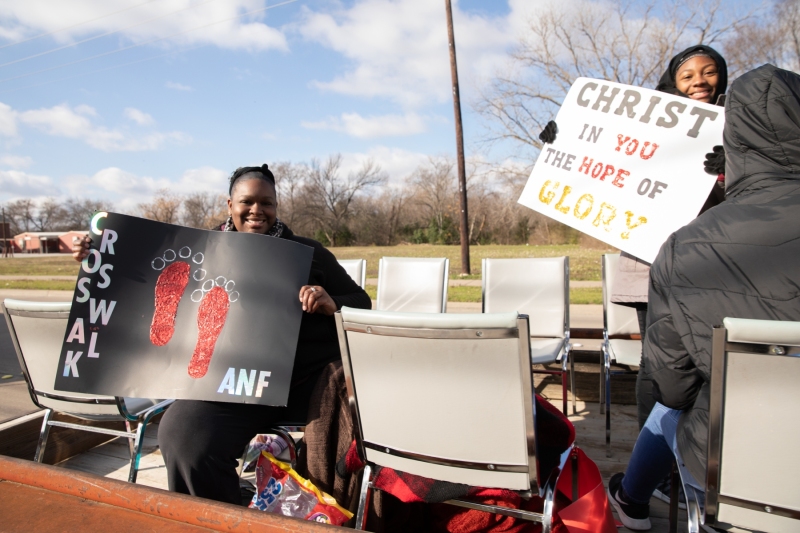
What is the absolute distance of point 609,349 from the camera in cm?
344

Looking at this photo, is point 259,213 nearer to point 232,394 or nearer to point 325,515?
point 232,394

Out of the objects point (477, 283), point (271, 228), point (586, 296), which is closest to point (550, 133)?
point (271, 228)

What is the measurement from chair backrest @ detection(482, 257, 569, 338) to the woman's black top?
1.97 metres

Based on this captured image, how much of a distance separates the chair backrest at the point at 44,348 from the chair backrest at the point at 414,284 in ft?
7.69

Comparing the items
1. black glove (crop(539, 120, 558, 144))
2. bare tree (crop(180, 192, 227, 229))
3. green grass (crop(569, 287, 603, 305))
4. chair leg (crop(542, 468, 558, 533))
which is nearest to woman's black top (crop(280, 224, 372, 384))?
chair leg (crop(542, 468, 558, 533))

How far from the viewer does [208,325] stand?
215 centimetres

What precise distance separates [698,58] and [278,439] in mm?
2747

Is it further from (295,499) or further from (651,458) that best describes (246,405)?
(651,458)

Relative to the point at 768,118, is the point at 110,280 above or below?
below

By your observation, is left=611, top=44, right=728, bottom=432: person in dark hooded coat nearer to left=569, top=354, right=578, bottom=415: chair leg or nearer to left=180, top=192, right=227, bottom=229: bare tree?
left=569, top=354, right=578, bottom=415: chair leg

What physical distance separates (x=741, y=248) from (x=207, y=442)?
1.82 meters

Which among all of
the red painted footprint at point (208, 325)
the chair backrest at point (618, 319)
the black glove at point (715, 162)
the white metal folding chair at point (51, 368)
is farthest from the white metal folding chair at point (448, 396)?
the chair backrest at point (618, 319)

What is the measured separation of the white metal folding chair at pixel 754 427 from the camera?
1229mm

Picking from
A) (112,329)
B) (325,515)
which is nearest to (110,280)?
(112,329)
